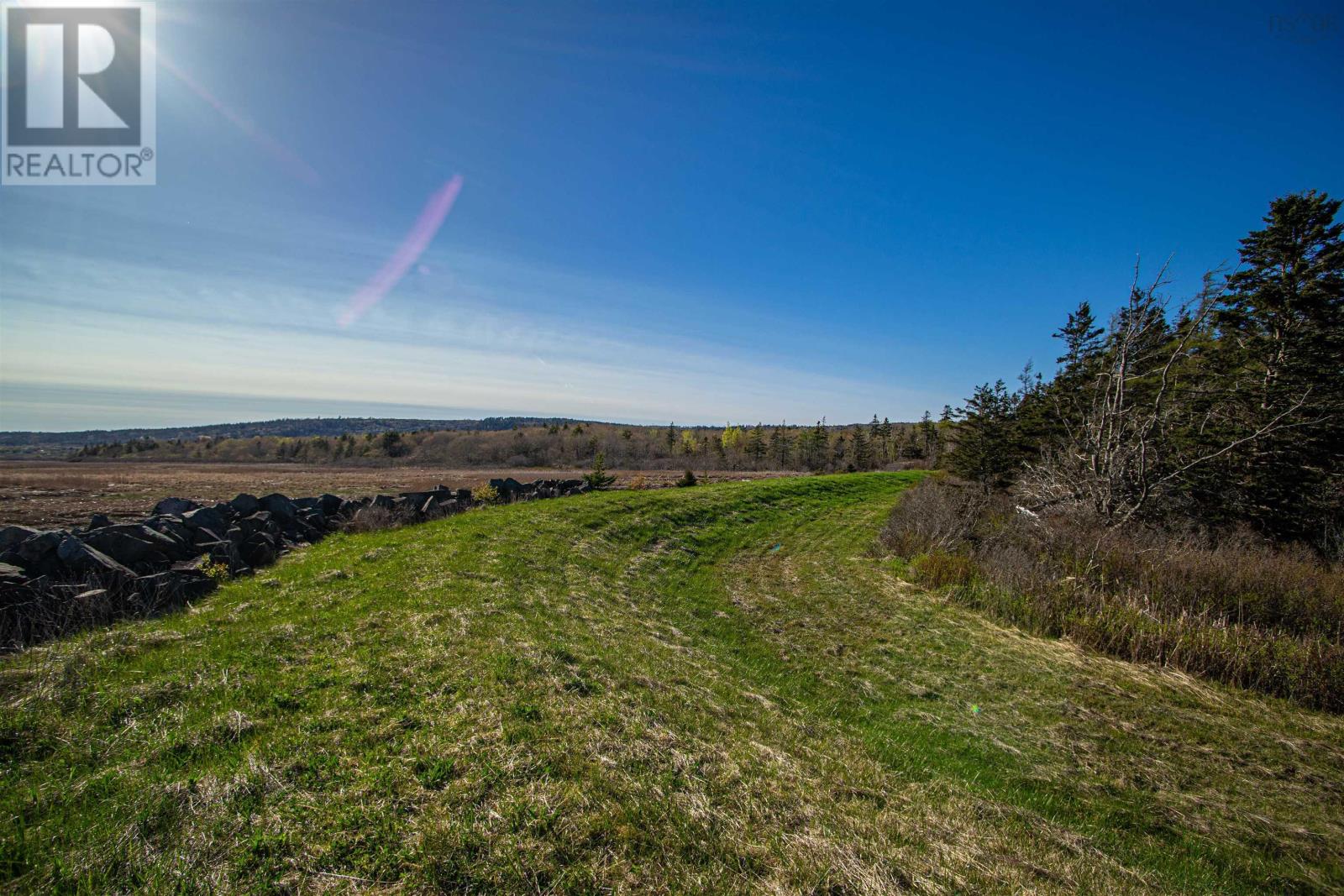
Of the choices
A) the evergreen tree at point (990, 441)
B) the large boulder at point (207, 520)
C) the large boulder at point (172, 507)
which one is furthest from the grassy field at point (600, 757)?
the evergreen tree at point (990, 441)

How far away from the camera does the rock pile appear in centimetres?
666

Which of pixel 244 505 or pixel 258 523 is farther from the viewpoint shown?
pixel 244 505

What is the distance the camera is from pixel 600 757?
15.0 feet

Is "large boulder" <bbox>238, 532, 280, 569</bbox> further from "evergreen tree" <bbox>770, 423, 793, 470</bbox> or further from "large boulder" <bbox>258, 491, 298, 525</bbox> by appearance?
"evergreen tree" <bbox>770, 423, 793, 470</bbox>

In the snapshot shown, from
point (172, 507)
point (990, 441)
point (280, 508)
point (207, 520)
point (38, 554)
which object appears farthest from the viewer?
point (990, 441)

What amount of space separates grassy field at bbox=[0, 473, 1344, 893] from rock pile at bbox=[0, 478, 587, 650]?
2.55 feet

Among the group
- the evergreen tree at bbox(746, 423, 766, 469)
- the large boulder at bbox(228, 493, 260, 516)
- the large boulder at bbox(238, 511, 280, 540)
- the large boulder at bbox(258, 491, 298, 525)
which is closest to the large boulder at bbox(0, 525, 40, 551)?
the large boulder at bbox(238, 511, 280, 540)

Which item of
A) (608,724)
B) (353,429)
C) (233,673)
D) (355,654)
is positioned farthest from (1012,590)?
(353,429)

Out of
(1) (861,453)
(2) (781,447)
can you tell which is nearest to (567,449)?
(2) (781,447)

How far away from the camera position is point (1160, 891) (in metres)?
4.28

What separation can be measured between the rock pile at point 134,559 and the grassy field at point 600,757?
777mm

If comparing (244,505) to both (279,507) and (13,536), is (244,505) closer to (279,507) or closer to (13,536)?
(279,507)

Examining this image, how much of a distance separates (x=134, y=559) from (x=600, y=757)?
35.9 feet

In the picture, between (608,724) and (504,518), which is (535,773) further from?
(504,518)
